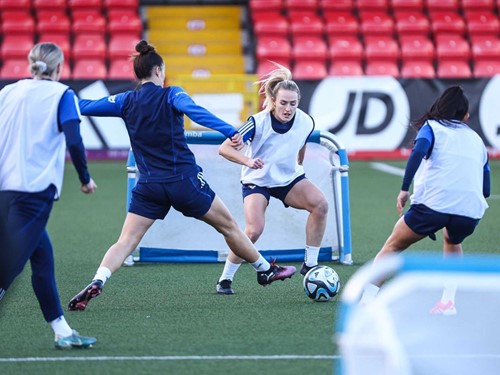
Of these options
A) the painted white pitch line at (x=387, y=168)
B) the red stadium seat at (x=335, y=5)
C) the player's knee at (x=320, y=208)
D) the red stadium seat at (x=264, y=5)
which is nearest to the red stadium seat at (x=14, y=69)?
the red stadium seat at (x=264, y=5)

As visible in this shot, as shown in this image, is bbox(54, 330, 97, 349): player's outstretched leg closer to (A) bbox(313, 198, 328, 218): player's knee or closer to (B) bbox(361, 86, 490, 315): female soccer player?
(B) bbox(361, 86, 490, 315): female soccer player

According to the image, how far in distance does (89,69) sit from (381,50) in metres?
5.64

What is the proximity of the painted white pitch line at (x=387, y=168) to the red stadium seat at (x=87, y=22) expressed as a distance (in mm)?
6240

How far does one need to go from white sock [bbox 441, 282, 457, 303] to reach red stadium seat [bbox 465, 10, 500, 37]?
15.9 metres

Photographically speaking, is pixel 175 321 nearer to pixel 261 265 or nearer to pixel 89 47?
pixel 261 265

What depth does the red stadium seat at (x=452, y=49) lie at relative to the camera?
21234 millimetres

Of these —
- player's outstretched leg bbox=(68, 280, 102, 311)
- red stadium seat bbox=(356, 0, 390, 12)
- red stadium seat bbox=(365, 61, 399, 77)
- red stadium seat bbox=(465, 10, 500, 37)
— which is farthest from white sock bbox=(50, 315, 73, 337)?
red stadium seat bbox=(465, 10, 500, 37)

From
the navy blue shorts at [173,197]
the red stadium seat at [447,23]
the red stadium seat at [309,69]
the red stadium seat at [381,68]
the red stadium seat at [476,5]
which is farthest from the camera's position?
the red stadium seat at [476,5]

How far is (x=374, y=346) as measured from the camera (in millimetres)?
3975

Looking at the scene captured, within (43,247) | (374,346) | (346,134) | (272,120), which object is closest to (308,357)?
(43,247)

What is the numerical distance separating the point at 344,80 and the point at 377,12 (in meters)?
4.08

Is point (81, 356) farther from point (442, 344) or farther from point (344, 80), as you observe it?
point (344, 80)

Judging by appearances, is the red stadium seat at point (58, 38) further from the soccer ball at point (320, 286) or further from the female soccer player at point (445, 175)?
the female soccer player at point (445, 175)

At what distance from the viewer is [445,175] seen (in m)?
6.85
